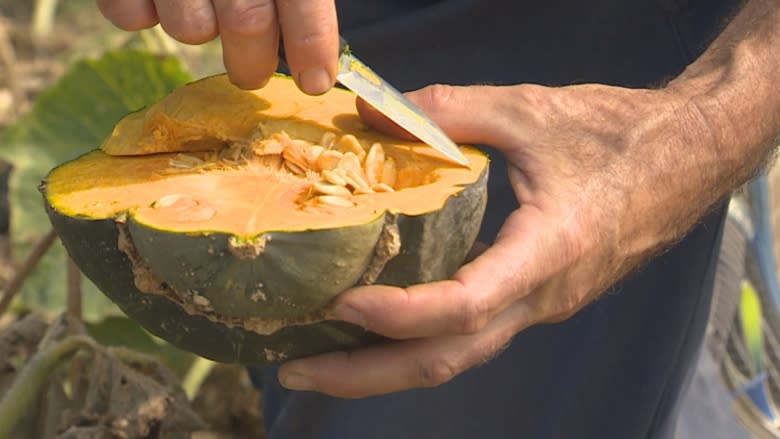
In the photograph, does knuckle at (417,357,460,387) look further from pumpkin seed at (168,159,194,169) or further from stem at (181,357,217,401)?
stem at (181,357,217,401)

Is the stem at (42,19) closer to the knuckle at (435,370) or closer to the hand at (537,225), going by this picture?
the hand at (537,225)

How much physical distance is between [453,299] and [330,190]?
7.3 inches

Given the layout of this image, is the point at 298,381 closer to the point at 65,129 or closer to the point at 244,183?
the point at 244,183

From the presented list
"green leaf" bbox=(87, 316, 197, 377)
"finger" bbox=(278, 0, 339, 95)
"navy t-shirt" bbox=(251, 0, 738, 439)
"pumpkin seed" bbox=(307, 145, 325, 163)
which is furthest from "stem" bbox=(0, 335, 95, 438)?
"finger" bbox=(278, 0, 339, 95)

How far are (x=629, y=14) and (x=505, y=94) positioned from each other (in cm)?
49

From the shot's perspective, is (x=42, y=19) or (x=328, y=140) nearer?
(x=328, y=140)

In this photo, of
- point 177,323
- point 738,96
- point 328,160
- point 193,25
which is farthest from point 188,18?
point 738,96

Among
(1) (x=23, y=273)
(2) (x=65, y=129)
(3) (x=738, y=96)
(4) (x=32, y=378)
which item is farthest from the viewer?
(2) (x=65, y=129)

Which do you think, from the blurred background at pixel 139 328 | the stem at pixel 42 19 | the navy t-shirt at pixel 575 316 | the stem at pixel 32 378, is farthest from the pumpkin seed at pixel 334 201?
the stem at pixel 42 19

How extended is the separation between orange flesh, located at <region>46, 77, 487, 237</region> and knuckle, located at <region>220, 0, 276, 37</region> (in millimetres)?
183

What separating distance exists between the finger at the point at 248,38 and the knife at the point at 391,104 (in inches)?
1.5

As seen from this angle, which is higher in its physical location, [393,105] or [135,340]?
[393,105]

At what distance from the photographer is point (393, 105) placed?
132cm

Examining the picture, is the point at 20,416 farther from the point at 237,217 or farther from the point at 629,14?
the point at 629,14
